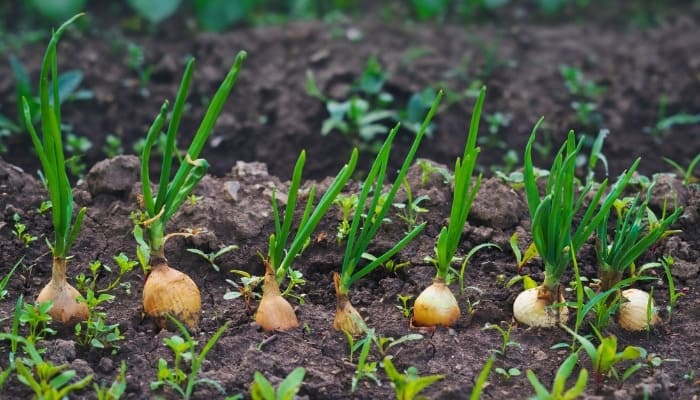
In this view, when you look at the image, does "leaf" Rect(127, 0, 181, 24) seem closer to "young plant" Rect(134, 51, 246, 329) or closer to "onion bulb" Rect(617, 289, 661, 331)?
"young plant" Rect(134, 51, 246, 329)

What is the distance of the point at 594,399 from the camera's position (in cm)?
202

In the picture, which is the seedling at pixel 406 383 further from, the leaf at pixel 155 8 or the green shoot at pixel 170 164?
the leaf at pixel 155 8

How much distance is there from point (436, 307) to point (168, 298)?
0.62 metres

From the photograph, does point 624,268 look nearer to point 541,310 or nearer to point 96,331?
point 541,310

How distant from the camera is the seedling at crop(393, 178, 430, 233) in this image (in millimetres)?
2646

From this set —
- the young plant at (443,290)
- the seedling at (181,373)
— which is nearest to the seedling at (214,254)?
the seedling at (181,373)

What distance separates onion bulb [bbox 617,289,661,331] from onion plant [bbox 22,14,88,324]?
49.8 inches

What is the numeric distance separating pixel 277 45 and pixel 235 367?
7.98 ft

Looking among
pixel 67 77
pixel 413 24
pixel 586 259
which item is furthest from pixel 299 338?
pixel 413 24

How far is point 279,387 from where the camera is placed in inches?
76.2

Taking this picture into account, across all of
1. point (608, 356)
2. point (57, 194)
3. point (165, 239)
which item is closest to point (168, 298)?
point (165, 239)

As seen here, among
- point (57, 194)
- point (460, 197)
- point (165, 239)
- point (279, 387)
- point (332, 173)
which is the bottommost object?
point (332, 173)

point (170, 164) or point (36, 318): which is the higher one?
point (170, 164)

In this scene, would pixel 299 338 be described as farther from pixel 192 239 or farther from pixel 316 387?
pixel 192 239
